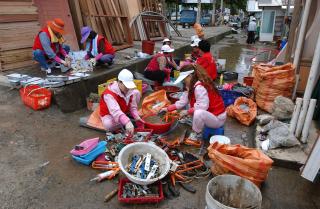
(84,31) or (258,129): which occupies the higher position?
(84,31)

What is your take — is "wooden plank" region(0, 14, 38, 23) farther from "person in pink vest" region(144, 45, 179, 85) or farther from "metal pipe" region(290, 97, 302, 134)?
"metal pipe" region(290, 97, 302, 134)

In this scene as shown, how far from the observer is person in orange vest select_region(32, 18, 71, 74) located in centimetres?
581

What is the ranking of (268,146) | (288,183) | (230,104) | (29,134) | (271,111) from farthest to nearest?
(230,104)
(271,111)
(29,134)
(268,146)
(288,183)

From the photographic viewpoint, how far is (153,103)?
5.18m

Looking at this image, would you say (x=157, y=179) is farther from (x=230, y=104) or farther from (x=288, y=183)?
(x=230, y=104)

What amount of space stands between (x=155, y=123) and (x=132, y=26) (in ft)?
24.8

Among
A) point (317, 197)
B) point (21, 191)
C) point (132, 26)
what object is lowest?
point (317, 197)

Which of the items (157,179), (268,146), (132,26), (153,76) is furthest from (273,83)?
(132,26)

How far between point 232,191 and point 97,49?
16.9ft

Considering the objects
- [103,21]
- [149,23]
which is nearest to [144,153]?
[103,21]

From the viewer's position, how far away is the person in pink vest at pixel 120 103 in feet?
12.9

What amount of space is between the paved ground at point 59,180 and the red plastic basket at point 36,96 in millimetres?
440

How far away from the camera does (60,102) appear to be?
521 centimetres

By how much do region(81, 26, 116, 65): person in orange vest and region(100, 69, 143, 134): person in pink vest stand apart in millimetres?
2564
